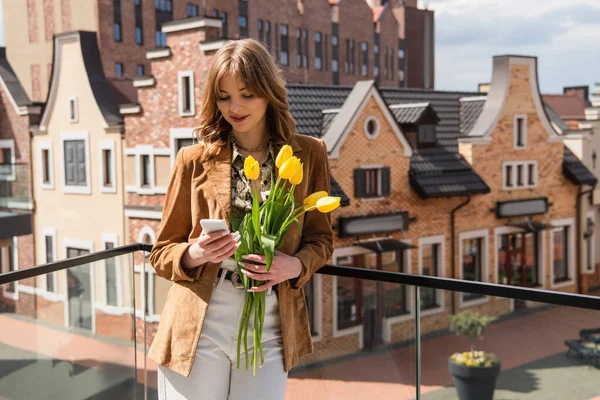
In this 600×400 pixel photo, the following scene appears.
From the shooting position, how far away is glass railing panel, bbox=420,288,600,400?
175 cm

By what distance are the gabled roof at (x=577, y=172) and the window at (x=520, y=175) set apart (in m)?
1.07

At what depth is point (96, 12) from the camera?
19016 mm

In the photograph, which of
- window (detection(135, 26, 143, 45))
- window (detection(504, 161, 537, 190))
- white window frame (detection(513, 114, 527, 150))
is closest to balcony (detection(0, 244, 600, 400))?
window (detection(504, 161, 537, 190))

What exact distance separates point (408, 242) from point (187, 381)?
46.2ft

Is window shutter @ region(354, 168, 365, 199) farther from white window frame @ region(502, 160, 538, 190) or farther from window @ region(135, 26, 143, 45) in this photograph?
window @ region(135, 26, 143, 45)

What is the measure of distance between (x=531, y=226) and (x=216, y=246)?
1714 centimetres

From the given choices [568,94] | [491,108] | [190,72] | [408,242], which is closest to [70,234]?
[190,72]

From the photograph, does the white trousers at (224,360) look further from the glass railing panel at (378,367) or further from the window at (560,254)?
the window at (560,254)

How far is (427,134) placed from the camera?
15.8 meters

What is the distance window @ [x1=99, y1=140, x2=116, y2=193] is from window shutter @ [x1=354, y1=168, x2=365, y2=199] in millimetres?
5375

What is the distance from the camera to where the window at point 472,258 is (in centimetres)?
1659

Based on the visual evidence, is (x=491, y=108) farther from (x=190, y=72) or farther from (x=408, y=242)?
(x=190, y=72)

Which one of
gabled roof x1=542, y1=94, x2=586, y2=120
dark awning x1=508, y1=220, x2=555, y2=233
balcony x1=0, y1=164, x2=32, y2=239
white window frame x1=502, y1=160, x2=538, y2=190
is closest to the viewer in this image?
balcony x1=0, y1=164, x2=32, y2=239

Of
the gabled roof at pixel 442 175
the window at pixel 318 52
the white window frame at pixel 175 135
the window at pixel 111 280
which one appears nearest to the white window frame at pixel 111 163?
the white window frame at pixel 175 135
